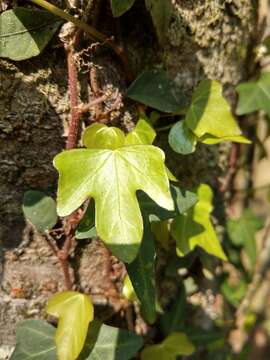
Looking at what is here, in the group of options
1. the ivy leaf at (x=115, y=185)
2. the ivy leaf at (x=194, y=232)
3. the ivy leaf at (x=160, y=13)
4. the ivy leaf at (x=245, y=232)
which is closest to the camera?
the ivy leaf at (x=115, y=185)

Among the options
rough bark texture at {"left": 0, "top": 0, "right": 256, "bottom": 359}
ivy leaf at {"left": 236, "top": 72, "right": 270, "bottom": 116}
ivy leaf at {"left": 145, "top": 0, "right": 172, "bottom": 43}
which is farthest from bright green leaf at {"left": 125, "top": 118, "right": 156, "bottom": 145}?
ivy leaf at {"left": 236, "top": 72, "right": 270, "bottom": 116}

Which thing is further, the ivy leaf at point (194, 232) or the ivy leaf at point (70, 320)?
the ivy leaf at point (194, 232)

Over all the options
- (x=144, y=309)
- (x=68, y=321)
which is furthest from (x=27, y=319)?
(x=144, y=309)

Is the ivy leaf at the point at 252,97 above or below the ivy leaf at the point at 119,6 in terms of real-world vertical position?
below

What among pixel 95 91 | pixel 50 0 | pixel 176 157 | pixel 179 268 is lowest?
pixel 179 268

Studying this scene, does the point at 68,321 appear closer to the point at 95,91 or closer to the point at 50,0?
the point at 95,91

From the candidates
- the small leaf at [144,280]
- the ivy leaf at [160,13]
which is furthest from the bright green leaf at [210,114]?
the small leaf at [144,280]

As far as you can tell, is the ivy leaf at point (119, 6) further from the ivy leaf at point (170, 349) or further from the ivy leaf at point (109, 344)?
the ivy leaf at point (170, 349)
